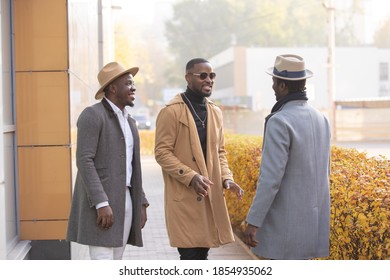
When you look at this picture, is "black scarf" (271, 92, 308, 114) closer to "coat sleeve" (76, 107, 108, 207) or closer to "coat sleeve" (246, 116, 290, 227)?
"coat sleeve" (246, 116, 290, 227)

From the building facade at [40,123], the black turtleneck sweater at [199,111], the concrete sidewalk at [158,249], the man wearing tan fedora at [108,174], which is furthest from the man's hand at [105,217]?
the concrete sidewalk at [158,249]

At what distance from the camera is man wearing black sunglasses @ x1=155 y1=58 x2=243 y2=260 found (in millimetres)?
5254

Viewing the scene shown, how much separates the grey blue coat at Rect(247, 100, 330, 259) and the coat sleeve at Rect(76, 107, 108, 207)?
0.97 metres

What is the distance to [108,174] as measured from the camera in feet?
15.5

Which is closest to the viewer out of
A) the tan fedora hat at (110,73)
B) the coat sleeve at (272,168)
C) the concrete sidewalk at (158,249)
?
the coat sleeve at (272,168)

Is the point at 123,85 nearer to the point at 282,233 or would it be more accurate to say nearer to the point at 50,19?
the point at 282,233

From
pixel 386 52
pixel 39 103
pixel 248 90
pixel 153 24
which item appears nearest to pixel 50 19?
pixel 39 103

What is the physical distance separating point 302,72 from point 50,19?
Result: 3.42m

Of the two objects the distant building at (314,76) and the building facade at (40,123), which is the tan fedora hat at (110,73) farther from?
the distant building at (314,76)

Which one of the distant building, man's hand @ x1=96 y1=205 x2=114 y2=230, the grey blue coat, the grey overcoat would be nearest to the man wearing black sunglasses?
the grey overcoat

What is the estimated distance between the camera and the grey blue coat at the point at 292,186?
13.6ft

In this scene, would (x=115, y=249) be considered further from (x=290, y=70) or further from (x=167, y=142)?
(x=290, y=70)

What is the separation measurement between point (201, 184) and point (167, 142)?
1.43 feet

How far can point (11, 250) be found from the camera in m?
6.63
